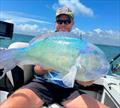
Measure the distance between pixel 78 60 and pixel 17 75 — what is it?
38.3 inches

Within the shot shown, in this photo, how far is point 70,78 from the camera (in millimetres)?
1812

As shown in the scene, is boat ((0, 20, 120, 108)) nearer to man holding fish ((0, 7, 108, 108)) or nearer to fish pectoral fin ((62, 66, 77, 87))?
man holding fish ((0, 7, 108, 108))

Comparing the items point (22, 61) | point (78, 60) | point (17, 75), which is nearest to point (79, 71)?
point (78, 60)

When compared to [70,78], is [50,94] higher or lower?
lower

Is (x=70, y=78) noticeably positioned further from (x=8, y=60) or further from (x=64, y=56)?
(x=8, y=60)

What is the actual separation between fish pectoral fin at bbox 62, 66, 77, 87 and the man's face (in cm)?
82

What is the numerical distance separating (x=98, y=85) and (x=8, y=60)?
5.97 ft

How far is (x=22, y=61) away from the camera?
2029 mm

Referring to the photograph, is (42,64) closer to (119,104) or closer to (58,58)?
(58,58)

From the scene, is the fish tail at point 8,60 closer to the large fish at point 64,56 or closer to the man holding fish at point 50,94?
the large fish at point 64,56

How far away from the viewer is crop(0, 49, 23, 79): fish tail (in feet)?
6.21

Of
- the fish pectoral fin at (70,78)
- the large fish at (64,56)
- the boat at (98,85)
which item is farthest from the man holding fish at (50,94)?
the fish pectoral fin at (70,78)

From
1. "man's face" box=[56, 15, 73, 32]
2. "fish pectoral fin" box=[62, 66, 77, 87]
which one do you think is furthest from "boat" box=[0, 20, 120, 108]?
"fish pectoral fin" box=[62, 66, 77, 87]

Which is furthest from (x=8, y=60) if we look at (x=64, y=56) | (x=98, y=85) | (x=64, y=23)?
(x=98, y=85)
